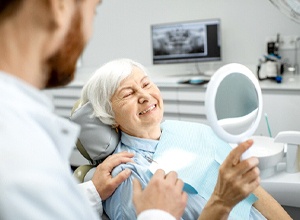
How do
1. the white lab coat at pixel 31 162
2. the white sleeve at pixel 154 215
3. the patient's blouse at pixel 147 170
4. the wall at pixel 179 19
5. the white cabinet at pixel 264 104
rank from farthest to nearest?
1. the wall at pixel 179 19
2. the white cabinet at pixel 264 104
3. the patient's blouse at pixel 147 170
4. the white sleeve at pixel 154 215
5. the white lab coat at pixel 31 162

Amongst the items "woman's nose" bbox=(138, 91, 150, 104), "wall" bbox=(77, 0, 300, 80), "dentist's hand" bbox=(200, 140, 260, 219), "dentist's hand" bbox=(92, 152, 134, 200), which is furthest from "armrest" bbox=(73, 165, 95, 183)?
"wall" bbox=(77, 0, 300, 80)

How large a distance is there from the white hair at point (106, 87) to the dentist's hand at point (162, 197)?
2.21 ft

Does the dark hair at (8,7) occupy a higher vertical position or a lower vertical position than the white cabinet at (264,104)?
higher

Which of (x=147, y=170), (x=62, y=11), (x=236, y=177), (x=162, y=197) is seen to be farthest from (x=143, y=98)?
(x=62, y=11)

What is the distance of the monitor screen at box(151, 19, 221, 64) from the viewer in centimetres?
354

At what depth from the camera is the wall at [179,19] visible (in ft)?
11.4

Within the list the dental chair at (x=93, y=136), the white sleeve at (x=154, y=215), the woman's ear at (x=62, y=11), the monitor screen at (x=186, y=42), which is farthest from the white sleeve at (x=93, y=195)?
the monitor screen at (x=186, y=42)

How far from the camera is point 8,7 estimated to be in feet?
2.16

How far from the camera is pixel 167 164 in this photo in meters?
1.64

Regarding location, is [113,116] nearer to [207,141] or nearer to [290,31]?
[207,141]

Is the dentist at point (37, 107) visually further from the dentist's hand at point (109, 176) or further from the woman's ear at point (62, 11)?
the dentist's hand at point (109, 176)

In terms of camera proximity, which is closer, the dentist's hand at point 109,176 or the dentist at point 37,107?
the dentist at point 37,107

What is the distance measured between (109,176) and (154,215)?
25.9 inches

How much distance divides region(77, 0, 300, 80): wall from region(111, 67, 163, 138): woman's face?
6.87 feet
